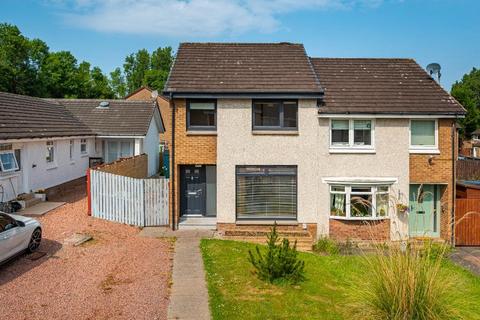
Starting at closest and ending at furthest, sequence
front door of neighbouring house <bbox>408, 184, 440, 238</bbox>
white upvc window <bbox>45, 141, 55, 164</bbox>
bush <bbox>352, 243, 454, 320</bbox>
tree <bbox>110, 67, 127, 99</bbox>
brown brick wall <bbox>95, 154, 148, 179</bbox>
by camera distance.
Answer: bush <bbox>352, 243, 454, 320</bbox> → front door of neighbouring house <bbox>408, 184, 440, 238</bbox> → brown brick wall <bbox>95, 154, 148, 179</bbox> → white upvc window <bbox>45, 141, 55, 164</bbox> → tree <bbox>110, 67, 127, 99</bbox>

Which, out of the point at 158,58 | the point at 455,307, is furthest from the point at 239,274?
the point at 158,58

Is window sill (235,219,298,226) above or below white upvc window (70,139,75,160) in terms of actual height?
below

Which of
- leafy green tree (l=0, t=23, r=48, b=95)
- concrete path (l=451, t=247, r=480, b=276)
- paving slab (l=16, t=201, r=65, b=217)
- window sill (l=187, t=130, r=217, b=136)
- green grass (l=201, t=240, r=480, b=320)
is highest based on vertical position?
leafy green tree (l=0, t=23, r=48, b=95)

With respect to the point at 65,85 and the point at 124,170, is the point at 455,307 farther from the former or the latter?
the point at 65,85

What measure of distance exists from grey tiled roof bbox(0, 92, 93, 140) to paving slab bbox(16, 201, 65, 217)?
9.81 ft

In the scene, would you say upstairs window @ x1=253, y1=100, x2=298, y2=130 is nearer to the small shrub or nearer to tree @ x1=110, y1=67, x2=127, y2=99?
the small shrub

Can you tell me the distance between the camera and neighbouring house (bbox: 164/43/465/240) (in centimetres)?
1455

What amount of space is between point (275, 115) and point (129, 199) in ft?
21.9

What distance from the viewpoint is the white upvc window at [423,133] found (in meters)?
15.2

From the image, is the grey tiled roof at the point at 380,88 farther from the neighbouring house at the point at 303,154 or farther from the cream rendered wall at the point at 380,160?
the cream rendered wall at the point at 380,160

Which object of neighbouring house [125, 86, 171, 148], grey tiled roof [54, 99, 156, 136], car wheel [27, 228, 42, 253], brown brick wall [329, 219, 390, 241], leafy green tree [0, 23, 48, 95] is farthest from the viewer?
leafy green tree [0, 23, 48, 95]

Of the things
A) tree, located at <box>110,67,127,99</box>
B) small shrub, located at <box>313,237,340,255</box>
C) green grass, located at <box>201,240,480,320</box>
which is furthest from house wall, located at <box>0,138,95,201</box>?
tree, located at <box>110,67,127,99</box>

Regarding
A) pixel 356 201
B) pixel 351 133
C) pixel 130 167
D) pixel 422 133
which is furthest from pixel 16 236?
pixel 422 133

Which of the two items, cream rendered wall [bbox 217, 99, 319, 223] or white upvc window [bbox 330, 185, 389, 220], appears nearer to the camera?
cream rendered wall [bbox 217, 99, 319, 223]
